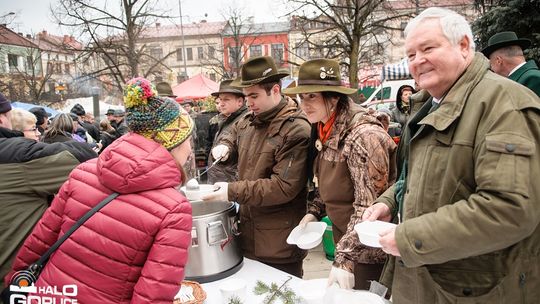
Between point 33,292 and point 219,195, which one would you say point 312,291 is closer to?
point 219,195

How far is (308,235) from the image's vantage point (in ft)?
6.92

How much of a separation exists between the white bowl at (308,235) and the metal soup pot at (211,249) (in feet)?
1.16

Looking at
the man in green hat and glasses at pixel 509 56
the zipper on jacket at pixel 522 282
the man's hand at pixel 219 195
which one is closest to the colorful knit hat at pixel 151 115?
the man's hand at pixel 219 195

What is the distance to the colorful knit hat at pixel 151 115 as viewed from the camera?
1524 mm

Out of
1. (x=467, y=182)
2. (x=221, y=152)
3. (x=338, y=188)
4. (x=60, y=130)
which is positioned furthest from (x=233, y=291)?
(x=60, y=130)

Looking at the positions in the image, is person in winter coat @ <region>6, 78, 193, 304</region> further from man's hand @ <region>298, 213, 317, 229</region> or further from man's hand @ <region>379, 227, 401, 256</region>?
man's hand @ <region>298, 213, 317, 229</region>

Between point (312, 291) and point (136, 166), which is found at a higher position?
point (136, 166)

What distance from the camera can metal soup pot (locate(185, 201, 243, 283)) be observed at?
1.99 metres

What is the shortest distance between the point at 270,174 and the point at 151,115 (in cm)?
104

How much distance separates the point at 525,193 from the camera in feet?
3.32

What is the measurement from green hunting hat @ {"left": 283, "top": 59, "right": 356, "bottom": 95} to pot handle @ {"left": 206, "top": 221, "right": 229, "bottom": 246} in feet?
2.77

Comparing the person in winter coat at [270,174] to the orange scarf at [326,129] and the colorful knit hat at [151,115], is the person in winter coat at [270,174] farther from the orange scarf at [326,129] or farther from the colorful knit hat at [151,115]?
the colorful knit hat at [151,115]

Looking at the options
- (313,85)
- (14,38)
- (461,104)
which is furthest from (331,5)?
(14,38)

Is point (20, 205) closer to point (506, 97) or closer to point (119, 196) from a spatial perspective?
point (119, 196)
